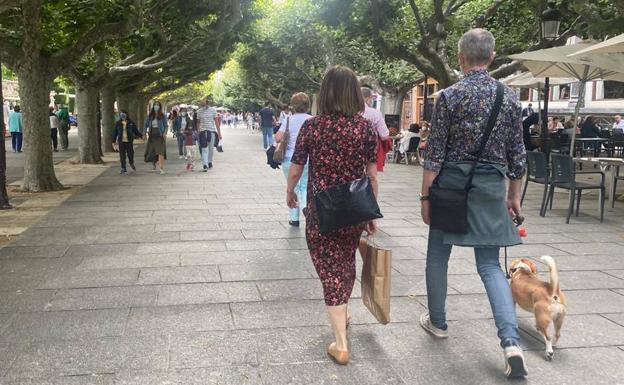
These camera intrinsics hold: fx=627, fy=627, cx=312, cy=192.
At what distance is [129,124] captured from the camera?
1497cm

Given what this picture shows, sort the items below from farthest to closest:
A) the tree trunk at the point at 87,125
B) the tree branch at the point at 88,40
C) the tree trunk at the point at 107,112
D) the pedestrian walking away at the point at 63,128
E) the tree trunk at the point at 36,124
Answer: the pedestrian walking away at the point at 63,128 < the tree trunk at the point at 107,112 < the tree trunk at the point at 87,125 < the tree branch at the point at 88,40 < the tree trunk at the point at 36,124

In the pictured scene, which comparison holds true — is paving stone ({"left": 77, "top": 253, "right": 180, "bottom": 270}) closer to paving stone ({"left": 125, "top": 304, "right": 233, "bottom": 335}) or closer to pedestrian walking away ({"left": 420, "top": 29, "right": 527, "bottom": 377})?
paving stone ({"left": 125, "top": 304, "right": 233, "bottom": 335})

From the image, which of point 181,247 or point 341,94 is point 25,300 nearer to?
point 181,247

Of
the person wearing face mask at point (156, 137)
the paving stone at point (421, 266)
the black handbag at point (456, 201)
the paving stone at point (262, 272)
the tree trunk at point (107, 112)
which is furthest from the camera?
the tree trunk at point (107, 112)

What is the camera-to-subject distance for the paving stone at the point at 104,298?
4.59 metres

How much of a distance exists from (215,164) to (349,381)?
48.8ft

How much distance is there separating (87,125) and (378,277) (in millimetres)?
15109

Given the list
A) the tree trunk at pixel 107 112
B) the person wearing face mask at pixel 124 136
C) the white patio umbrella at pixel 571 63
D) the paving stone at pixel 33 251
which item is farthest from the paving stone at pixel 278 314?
the tree trunk at pixel 107 112

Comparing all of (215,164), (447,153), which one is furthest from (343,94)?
(215,164)

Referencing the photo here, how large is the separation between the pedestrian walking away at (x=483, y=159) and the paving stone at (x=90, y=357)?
1.81m

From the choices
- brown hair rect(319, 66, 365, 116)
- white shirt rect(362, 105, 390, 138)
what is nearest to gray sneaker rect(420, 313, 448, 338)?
brown hair rect(319, 66, 365, 116)

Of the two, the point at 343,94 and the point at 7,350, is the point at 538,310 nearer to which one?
the point at 343,94

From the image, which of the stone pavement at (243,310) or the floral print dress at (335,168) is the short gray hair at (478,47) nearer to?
the floral print dress at (335,168)

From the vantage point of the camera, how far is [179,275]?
215 inches
